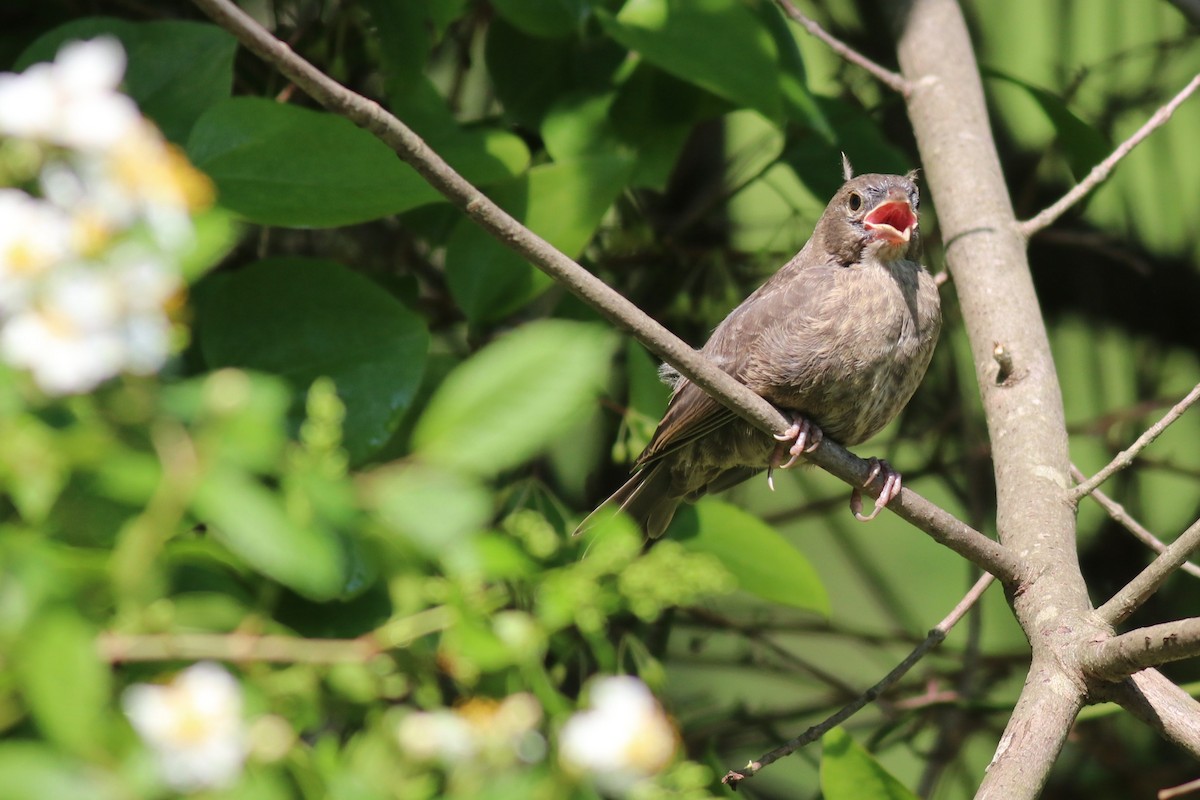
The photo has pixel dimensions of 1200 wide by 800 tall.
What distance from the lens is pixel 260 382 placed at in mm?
1174

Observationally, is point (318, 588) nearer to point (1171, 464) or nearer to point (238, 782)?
point (238, 782)

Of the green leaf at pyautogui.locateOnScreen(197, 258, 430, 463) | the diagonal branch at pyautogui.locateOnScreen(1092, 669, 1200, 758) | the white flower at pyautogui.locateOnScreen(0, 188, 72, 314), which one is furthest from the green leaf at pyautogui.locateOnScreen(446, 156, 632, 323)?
the white flower at pyautogui.locateOnScreen(0, 188, 72, 314)

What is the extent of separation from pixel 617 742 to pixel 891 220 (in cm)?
234

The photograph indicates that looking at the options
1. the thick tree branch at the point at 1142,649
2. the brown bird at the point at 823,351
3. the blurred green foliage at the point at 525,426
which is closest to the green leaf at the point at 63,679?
the blurred green foliage at the point at 525,426

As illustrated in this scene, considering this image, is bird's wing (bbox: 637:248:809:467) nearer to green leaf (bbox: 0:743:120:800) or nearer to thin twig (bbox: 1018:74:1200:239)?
thin twig (bbox: 1018:74:1200:239)

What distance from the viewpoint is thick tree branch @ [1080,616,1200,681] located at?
5.55 ft

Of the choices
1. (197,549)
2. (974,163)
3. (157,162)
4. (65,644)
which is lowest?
(197,549)

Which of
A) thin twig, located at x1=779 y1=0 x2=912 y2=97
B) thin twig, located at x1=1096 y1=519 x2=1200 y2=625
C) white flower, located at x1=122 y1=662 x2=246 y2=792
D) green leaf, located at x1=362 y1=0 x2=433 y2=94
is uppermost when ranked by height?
thin twig, located at x1=779 y1=0 x2=912 y2=97

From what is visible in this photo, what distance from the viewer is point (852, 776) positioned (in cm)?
214

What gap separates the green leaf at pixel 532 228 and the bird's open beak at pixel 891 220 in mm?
678

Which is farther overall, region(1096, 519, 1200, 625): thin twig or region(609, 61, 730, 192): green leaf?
region(609, 61, 730, 192): green leaf

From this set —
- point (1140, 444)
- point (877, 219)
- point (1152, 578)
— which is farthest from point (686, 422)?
point (1152, 578)

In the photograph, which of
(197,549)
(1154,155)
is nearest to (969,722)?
(1154,155)

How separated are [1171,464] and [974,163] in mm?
1463
